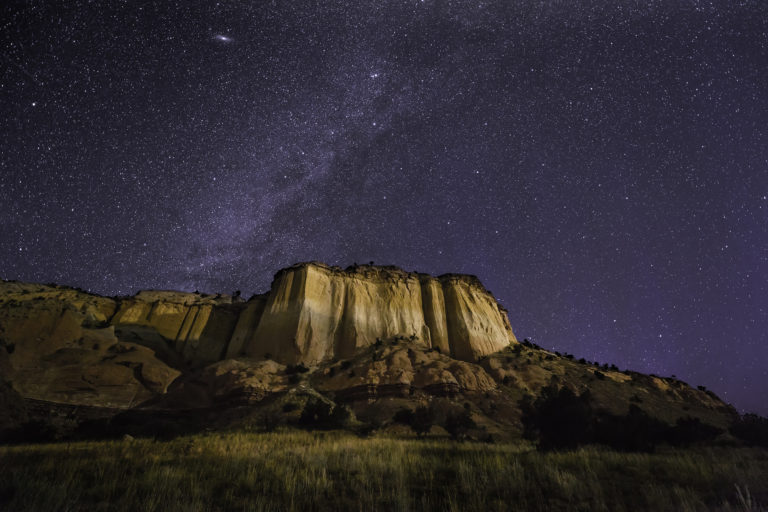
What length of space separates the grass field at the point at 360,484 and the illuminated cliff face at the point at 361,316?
35.1 meters

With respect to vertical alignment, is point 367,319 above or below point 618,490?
above

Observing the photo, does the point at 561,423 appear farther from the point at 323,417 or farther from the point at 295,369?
the point at 295,369

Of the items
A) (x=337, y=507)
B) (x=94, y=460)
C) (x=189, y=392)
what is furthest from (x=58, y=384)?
(x=337, y=507)

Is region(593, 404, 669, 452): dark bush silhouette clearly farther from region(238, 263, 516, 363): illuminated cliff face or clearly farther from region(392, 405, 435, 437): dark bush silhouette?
region(238, 263, 516, 363): illuminated cliff face

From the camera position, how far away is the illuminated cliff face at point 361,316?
47797mm

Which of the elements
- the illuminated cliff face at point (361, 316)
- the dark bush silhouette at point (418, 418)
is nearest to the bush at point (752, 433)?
the dark bush silhouette at point (418, 418)

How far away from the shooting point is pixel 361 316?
5212 cm

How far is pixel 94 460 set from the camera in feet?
36.7

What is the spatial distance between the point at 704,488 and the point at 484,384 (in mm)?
29324

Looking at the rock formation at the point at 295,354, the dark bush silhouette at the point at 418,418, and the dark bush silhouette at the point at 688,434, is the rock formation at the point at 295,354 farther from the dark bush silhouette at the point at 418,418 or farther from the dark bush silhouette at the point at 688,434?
the dark bush silhouette at the point at 688,434

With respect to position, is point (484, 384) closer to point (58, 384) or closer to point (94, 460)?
point (94, 460)

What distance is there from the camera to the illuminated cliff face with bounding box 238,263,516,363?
157ft

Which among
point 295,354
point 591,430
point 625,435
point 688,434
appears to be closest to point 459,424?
point 591,430

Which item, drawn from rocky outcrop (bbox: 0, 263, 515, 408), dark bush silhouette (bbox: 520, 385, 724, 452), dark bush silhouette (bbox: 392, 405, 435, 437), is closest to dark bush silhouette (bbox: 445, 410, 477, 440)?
dark bush silhouette (bbox: 392, 405, 435, 437)
